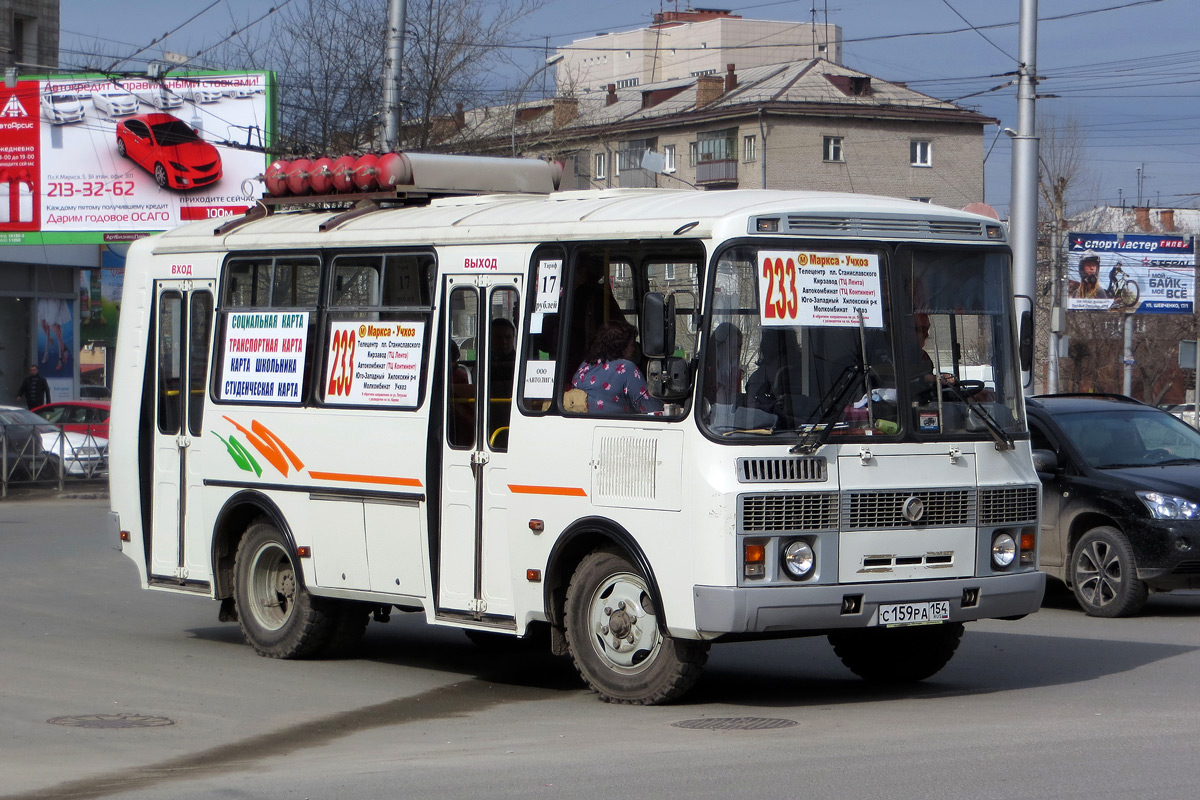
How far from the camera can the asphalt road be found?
6.97 metres

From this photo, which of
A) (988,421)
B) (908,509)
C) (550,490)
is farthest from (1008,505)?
(550,490)

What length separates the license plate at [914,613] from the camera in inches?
339

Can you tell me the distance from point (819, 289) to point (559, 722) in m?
2.53

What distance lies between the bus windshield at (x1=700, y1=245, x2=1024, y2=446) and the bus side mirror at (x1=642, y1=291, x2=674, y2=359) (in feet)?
0.68

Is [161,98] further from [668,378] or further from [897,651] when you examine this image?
[668,378]

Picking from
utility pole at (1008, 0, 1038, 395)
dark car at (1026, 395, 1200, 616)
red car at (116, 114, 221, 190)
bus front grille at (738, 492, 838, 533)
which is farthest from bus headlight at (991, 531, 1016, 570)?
red car at (116, 114, 221, 190)

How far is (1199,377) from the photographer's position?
119 feet

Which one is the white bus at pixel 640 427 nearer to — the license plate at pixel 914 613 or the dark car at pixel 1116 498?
the license plate at pixel 914 613

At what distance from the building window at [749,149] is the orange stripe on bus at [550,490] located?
204 feet

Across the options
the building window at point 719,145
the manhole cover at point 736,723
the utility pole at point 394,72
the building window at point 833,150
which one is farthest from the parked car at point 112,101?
the building window at point 833,150

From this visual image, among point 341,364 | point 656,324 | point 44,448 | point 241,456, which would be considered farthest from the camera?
point 44,448

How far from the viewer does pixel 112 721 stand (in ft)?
28.5

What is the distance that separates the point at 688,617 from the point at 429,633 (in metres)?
4.82

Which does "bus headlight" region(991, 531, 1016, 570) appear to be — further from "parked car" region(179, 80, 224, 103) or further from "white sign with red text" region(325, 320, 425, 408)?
"parked car" region(179, 80, 224, 103)
